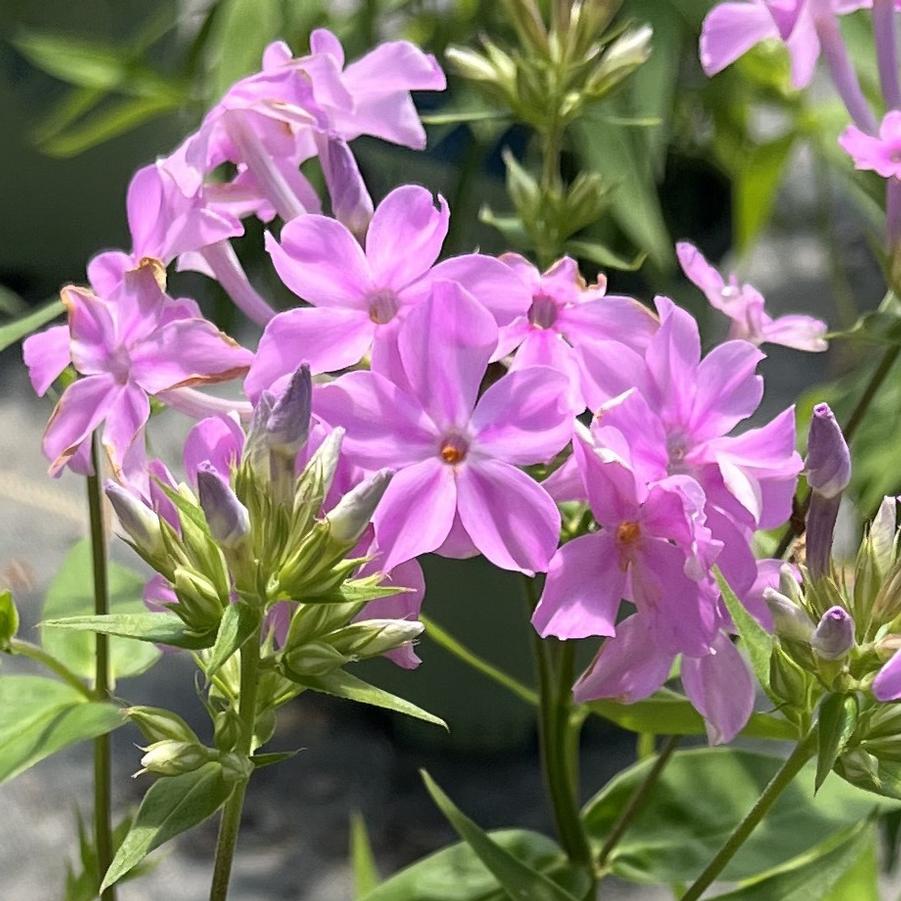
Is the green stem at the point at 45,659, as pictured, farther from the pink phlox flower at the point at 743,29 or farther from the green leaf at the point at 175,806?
the pink phlox flower at the point at 743,29

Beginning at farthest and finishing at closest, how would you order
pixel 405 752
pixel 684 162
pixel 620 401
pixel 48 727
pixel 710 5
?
pixel 684 162, pixel 405 752, pixel 710 5, pixel 48 727, pixel 620 401

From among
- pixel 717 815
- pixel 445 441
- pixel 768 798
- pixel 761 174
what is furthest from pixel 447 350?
pixel 761 174

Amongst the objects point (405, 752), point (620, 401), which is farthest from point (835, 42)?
point (405, 752)

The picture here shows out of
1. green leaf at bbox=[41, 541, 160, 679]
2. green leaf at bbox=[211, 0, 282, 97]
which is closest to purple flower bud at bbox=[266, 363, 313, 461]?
green leaf at bbox=[41, 541, 160, 679]

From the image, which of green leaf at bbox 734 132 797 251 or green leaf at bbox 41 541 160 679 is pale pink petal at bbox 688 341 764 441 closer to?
green leaf at bbox 41 541 160 679

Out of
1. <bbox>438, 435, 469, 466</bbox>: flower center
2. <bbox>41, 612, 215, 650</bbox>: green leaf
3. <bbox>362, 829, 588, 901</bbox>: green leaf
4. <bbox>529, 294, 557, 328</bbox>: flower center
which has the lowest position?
<bbox>362, 829, 588, 901</bbox>: green leaf

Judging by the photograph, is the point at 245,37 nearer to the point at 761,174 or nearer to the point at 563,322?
the point at 761,174

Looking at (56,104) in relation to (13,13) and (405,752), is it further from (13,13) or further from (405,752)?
(405,752)
